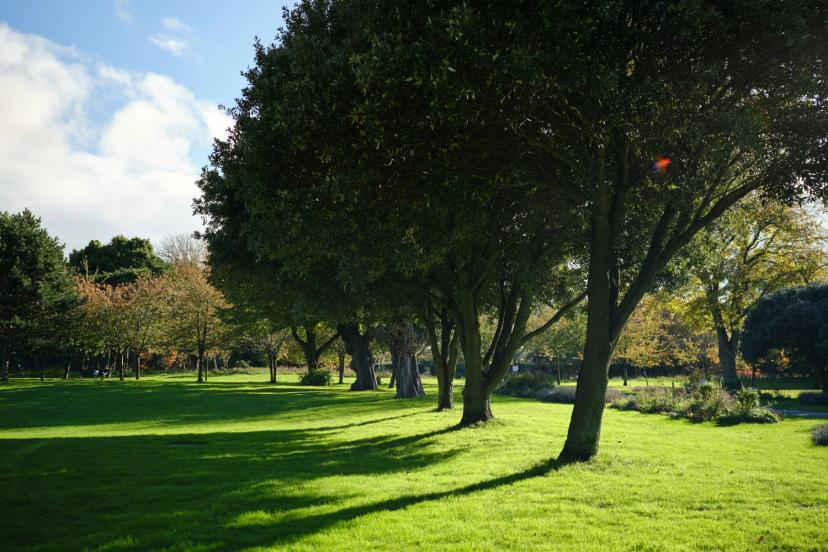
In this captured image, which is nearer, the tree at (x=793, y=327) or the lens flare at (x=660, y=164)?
the lens flare at (x=660, y=164)

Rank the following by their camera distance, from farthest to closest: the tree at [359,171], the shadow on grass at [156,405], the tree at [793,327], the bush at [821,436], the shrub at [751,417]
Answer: the tree at [793,327], the shadow on grass at [156,405], the shrub at [751,417], the bush at [821,436], the tree at [359,171]

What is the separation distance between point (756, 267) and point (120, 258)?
70118 millimetres

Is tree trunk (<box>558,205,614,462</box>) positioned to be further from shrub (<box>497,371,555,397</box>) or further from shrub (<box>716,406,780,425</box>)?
shrub (<box>497,371,555,397</box>)

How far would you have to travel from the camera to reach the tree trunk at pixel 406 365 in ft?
120

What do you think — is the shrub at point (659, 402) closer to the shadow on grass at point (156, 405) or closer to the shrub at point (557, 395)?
the shrub at point (557, 395)

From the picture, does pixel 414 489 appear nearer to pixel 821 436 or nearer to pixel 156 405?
pixel 821 436

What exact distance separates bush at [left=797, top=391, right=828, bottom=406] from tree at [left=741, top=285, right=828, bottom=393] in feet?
10.6

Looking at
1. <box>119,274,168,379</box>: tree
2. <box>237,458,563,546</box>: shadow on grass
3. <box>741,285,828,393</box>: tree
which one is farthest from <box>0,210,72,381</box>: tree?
<box>741,285,828,393</box>: tree

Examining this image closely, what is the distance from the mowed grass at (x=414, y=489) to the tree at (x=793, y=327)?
1552cm

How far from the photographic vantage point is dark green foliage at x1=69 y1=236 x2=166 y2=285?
70000 millimetres

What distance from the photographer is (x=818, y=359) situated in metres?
33.3

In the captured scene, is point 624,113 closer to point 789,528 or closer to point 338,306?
point 789,528

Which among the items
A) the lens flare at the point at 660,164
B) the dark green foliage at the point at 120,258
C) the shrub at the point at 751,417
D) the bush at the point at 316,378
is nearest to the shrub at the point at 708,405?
the shrub at the point at 751,417

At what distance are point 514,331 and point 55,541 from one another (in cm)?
1549
